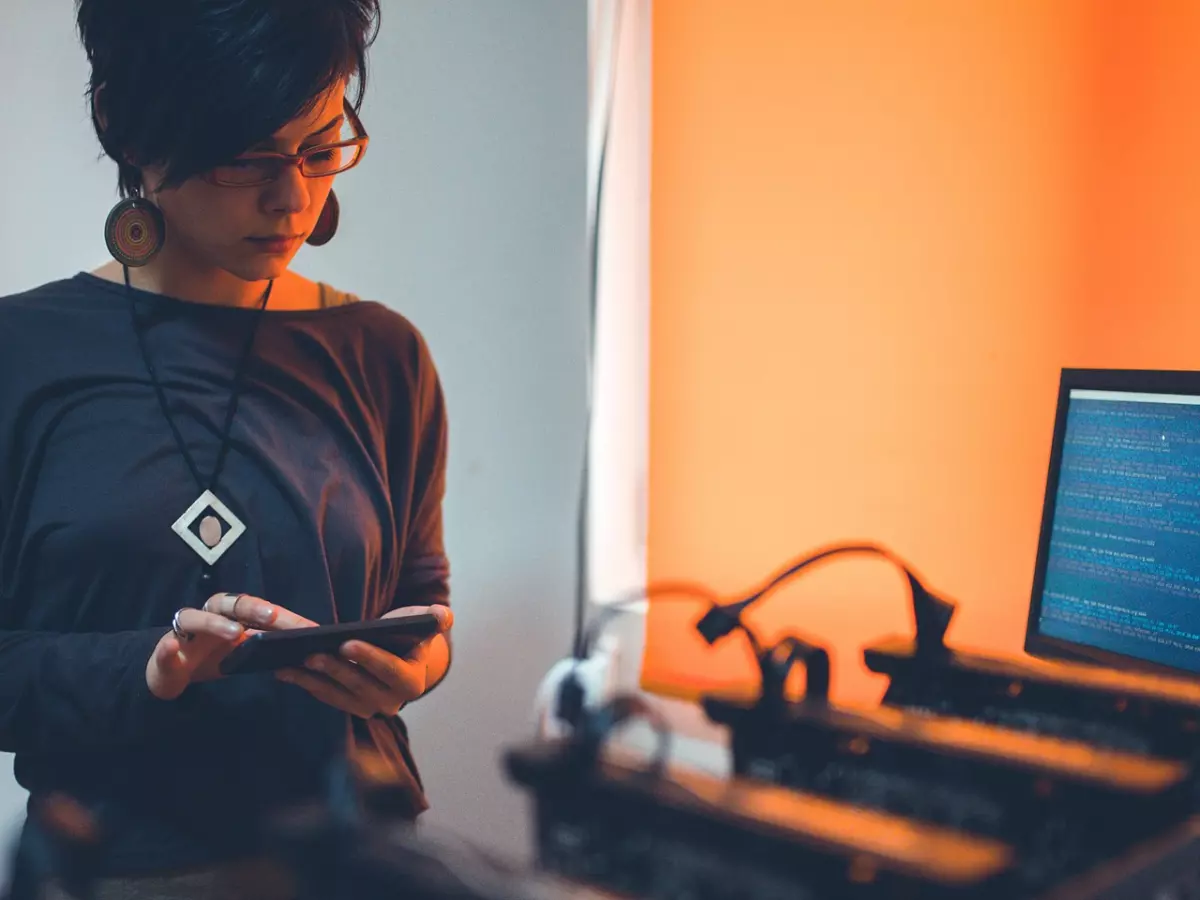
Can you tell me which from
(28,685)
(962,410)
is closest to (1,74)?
(28,685)

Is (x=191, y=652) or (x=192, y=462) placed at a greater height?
(x=192, y=462)

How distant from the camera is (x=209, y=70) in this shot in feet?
3.27

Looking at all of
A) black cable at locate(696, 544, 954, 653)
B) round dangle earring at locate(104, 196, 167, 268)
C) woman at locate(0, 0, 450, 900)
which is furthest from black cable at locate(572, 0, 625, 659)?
black cable at locate(696, 544, 954, 653)

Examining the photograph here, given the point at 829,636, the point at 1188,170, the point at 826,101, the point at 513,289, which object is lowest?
the point at 829,636

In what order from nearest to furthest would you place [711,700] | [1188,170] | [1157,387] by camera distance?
[711,700], [1157,387], [1188,170]

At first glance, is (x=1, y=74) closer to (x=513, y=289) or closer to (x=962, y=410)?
(x=513, y=289)

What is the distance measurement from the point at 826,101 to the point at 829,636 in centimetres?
76

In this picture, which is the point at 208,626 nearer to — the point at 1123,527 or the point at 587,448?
the point at 1123,527

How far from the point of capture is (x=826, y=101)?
159 cm

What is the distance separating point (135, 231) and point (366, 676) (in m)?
0.47

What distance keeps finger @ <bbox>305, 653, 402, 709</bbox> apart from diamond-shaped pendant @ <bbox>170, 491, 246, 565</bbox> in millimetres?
156

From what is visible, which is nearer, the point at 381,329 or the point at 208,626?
the point at 208,626

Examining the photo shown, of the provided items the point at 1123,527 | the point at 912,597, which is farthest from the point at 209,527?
the point at 1123,527

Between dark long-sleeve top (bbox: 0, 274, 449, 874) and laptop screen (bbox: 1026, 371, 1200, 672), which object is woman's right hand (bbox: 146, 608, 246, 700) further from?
laptop screen (bbox: 1026, 371, 1200, 672)
